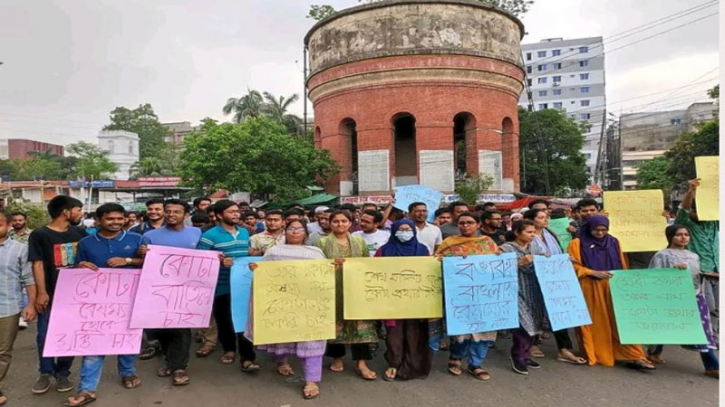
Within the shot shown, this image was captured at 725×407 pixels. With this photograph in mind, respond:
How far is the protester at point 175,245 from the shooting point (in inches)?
167

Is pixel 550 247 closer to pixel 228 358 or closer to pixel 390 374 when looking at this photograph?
pixel 390 374

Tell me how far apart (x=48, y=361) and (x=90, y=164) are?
2101 inches

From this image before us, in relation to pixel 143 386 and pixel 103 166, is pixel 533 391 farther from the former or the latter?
pixel 103 166

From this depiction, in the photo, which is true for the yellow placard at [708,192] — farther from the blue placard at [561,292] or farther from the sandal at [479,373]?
the sandal at [479,373]

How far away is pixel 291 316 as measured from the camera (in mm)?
3984

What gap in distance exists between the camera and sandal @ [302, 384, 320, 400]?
154 inches

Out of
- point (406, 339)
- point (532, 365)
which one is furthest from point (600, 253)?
point (406, 339)

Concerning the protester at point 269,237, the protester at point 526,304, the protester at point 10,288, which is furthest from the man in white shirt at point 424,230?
the protester at point 10,288

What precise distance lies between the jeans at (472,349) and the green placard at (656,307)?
1354 mm

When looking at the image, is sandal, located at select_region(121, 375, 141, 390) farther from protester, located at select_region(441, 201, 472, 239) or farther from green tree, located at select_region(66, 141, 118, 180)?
green tree, located at select_region(66, 141, 118, 180)

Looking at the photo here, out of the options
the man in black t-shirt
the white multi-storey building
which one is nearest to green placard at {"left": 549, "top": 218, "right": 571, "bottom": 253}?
the man in black t-shirt

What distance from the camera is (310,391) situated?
3912mm

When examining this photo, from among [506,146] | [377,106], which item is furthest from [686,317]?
[506,146]

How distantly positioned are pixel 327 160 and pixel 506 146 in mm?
9574
